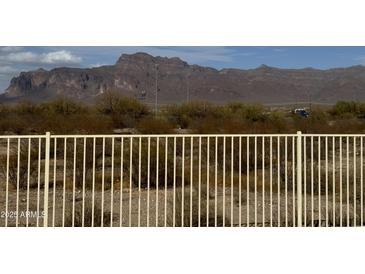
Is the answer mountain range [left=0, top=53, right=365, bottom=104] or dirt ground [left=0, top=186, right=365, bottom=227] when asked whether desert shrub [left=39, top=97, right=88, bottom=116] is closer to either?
dirt ground [left=0, top=186, right=365, bottom=227]

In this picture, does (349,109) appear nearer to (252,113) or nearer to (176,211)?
(252,113)

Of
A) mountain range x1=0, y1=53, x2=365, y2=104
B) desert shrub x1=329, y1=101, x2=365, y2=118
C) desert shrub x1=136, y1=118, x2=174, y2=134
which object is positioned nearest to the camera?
desert shrub x1=136, y1=118, x2=174, y2=134

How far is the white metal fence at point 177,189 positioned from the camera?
6.08 metres

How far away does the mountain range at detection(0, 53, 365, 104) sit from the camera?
63.6 meters

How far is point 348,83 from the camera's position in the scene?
2525 inches

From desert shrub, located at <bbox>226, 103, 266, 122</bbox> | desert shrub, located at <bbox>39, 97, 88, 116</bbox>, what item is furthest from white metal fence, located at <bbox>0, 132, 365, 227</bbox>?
desert shrub, located at <bbox>39, 97, 88, 116</bbox>

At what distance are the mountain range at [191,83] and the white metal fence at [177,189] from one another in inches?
1875

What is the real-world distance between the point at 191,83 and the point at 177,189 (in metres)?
60.6

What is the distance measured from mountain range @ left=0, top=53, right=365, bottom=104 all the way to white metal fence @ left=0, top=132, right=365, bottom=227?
47630 millimetres

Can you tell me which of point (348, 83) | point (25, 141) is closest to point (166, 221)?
point (25, 141)

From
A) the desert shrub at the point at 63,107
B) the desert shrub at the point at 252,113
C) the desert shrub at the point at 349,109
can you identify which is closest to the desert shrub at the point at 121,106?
the desert shrub at the point at 63,107

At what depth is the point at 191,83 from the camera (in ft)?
230
